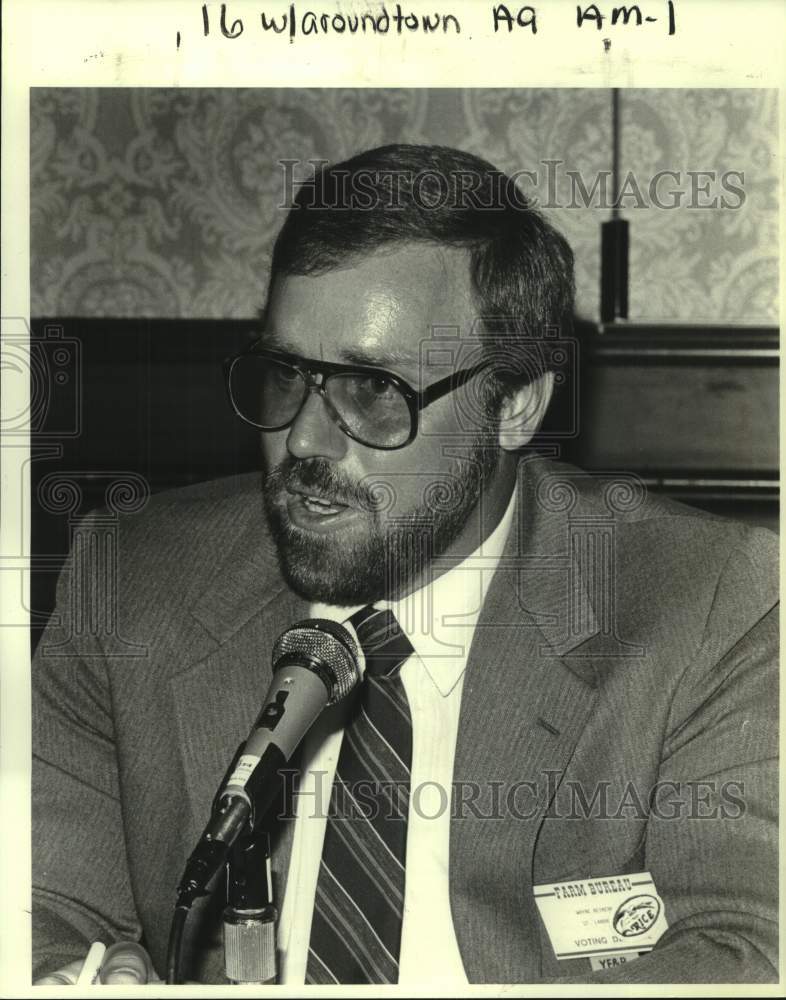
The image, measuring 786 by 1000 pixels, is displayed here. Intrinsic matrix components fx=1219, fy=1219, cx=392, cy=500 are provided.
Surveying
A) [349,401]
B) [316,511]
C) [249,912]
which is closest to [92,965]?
[249,912]

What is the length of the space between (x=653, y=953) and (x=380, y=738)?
0.36 meters

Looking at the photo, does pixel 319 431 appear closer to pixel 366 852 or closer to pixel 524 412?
pixel 524 412

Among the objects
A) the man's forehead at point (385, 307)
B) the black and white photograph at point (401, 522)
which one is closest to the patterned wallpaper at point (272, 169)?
the black and white photograph at point (401, 522)

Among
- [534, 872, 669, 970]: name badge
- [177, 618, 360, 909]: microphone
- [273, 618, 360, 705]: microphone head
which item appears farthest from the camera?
[534, 872, 669, 970]: name badge

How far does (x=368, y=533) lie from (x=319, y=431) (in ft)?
0.41

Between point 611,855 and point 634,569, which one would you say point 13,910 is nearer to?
Answer: point 611,855

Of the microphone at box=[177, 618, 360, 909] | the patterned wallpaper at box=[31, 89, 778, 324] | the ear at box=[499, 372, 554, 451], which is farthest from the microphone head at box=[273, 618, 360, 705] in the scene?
the patterned wallpaper at box=[31, 89, 778, 324]

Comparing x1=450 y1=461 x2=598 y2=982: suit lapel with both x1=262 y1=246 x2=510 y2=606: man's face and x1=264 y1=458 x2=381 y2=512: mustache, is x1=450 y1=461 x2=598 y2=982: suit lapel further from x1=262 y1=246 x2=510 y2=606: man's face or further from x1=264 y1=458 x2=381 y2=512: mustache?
x1=264 y1=458 x2=381 y2=512: mustache

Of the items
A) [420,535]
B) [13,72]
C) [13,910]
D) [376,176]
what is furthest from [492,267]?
[13,910]

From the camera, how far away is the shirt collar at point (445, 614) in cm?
136

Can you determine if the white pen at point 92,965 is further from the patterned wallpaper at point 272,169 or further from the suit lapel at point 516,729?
the patterned wallpaper at point 272,169

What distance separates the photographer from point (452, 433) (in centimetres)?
134

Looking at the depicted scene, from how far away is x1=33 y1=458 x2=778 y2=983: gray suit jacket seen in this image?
1305mm

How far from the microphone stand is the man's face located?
0.42 m
